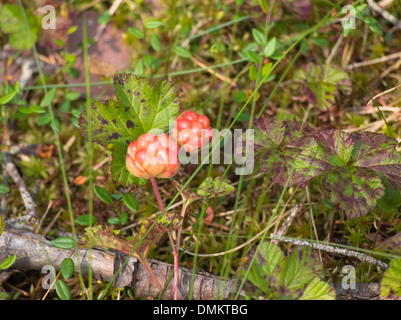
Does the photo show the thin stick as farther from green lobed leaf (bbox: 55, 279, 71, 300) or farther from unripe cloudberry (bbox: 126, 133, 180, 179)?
green lobed leaf (bbox: 55, 279, 71, 300)

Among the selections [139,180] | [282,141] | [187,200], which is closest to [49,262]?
[139,180]

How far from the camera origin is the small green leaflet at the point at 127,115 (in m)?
2.06

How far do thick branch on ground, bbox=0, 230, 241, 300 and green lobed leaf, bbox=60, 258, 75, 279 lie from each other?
0.13 metres

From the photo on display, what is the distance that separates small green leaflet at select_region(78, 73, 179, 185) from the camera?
2.06m

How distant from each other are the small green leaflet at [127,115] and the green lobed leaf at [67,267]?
50cm

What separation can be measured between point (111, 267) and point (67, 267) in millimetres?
234

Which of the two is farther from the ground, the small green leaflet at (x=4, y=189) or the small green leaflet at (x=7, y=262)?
the small green leaflet at (x=4, y=189)

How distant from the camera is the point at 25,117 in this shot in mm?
2961

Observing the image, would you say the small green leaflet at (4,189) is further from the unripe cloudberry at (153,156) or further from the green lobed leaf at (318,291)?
the green lobed leaf at (318,291)

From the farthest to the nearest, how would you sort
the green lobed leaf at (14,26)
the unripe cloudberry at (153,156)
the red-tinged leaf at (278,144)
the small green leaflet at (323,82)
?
the green lobed leaf at (14,26) → the small green leaflet at (323,82) → the red-tinged leaf at (278,144) → the unripe cloudberry at (153,156)

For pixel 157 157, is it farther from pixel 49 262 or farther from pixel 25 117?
pixel 25 117

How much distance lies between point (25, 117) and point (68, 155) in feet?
1.56

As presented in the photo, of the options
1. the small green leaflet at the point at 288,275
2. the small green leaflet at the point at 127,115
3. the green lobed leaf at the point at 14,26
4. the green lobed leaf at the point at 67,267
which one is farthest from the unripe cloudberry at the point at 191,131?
the green lobed leaf at the point at 14,26

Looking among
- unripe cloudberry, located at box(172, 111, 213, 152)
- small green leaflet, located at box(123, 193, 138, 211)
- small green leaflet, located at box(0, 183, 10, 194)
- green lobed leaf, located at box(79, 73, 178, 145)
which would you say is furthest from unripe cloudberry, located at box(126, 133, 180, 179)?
small green leaflet, located at box(0, 183, 10, 194)
